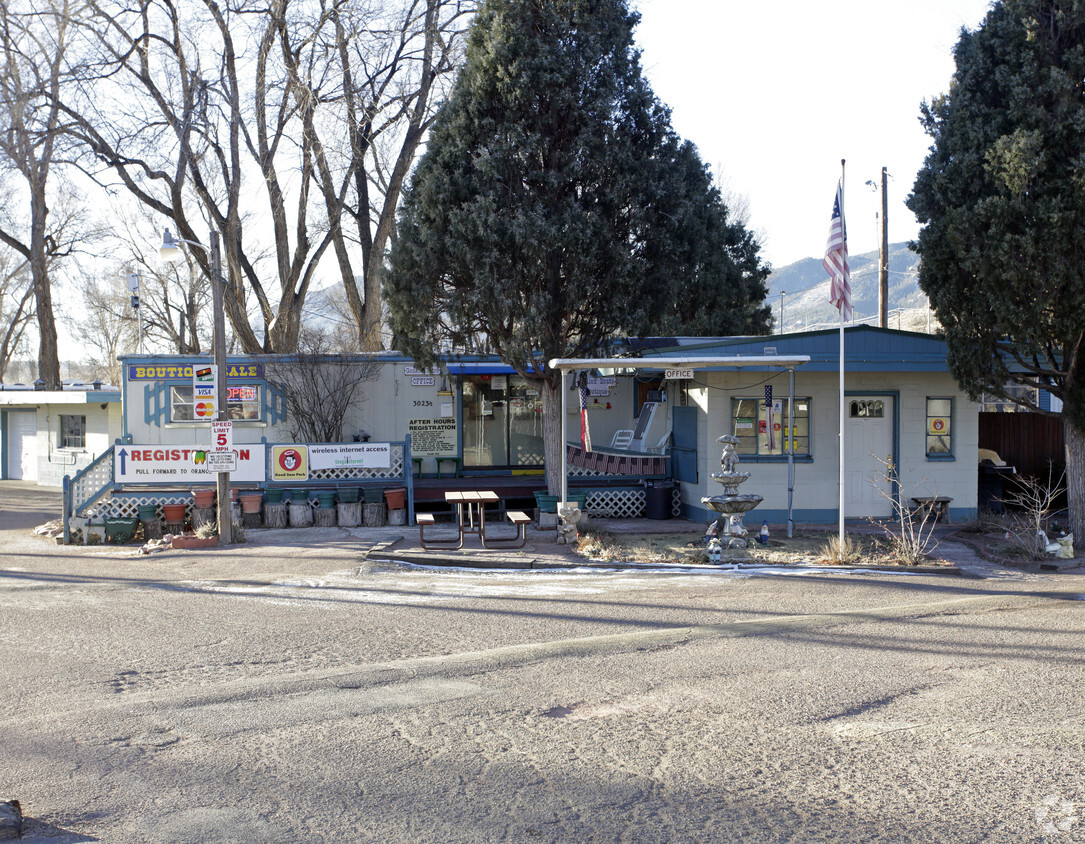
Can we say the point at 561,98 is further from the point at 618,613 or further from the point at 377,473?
the point at 618,613

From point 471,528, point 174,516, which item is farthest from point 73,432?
point 471,528

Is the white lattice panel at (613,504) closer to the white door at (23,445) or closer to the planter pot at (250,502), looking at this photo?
the planter pot at (250,502)

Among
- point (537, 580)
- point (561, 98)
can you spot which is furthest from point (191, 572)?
point (561, 98)

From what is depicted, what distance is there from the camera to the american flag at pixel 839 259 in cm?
1234

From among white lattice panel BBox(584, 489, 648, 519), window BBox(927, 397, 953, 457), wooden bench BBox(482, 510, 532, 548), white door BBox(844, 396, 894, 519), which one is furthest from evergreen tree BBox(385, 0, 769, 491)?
window BBox(927, 397, 953, 457)

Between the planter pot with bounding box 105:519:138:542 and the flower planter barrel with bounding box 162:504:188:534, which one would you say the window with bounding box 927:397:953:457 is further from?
the planter pot with bounding box 105:519:138:542

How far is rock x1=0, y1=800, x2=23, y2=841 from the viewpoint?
4.22m

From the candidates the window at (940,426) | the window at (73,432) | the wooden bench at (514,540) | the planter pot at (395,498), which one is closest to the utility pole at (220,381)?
the planter pot at (395,498)

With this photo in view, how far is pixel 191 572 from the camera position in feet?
40.7

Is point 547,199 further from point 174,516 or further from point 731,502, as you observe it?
point 174,516

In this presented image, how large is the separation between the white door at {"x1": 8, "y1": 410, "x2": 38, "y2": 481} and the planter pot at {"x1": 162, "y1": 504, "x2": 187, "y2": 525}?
17.4m

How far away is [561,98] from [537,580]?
8494mm

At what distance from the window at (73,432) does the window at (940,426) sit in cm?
2395

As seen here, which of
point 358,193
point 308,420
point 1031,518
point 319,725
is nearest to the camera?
point 319,725
